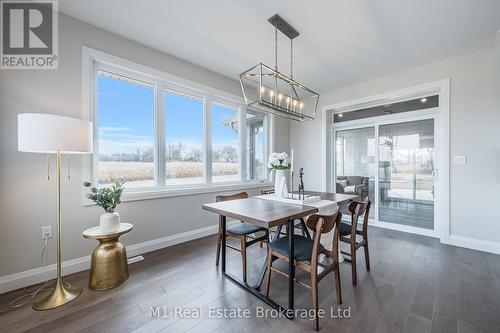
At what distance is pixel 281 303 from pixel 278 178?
135cm

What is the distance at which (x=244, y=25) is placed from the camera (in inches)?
94.2

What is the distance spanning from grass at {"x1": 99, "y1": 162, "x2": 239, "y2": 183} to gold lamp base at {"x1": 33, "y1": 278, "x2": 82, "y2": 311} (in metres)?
1.17

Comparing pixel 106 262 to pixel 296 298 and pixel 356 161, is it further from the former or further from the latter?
pixel 356 161

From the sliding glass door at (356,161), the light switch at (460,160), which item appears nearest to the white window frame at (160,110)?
the sliding glass door at (356,161)

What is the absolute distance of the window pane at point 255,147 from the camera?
4.41m

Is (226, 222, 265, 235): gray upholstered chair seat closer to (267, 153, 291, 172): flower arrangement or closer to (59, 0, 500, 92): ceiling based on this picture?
(267, 153, 291, 172): flower arrangement

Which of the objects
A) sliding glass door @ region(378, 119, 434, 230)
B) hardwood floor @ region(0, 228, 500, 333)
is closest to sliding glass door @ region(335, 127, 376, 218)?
sliding glass door @ region(378, 119, 434, 230)

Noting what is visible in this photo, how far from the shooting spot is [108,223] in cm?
206

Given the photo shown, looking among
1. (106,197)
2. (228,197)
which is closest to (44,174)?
(106,197)

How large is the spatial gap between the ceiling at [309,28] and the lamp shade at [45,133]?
1333 millimetres

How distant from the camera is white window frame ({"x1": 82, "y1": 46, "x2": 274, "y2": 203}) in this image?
2.36m

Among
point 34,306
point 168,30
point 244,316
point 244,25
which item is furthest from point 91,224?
point 244,25

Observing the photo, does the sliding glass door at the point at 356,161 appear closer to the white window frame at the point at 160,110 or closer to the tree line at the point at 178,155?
the white window frame at the point at 160,110

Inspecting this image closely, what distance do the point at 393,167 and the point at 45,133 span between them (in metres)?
4.91
